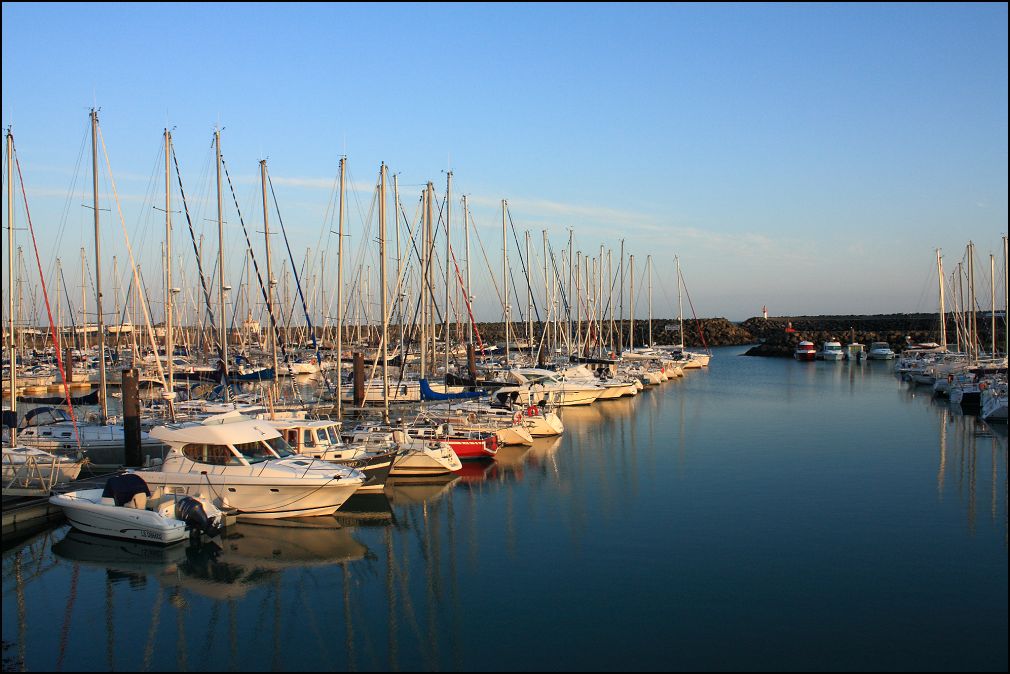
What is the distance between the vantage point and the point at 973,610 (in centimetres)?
1431

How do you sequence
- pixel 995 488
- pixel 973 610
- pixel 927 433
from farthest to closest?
pixel 927 433
pixel 995 488
pixel 973 610

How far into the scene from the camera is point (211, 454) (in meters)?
19.9

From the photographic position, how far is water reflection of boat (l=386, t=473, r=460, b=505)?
23.0 m

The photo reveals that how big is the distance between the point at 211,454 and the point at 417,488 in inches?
251

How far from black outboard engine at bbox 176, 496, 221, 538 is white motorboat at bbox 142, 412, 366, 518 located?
1.20m

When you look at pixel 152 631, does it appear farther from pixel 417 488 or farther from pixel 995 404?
pixel 995 404

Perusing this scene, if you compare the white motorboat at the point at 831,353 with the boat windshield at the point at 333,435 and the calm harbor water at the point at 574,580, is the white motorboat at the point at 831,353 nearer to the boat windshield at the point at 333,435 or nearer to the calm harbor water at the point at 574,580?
the calm harbor water at the point at 574,580

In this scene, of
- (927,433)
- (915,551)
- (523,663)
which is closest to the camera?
(523,663)

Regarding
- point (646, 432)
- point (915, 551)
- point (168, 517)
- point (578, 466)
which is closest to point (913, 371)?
point (646, 432)

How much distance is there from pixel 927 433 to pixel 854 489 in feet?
42.6

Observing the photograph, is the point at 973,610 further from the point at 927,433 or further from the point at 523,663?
the point at 927,433

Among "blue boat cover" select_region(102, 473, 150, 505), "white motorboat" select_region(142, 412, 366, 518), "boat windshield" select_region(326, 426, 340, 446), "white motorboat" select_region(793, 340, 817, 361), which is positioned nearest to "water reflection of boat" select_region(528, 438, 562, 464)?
"boat windshield" select_region(326, 426, 340, 446)

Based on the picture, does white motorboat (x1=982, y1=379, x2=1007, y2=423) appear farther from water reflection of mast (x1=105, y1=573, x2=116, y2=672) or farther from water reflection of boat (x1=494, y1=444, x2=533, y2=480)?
water reflection of mast (x1=105, y1=573, x2=116, y2=672)

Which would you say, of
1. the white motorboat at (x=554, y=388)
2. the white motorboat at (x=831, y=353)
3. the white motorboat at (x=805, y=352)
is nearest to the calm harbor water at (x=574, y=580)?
the white motorboat at (x=554, y=388)
